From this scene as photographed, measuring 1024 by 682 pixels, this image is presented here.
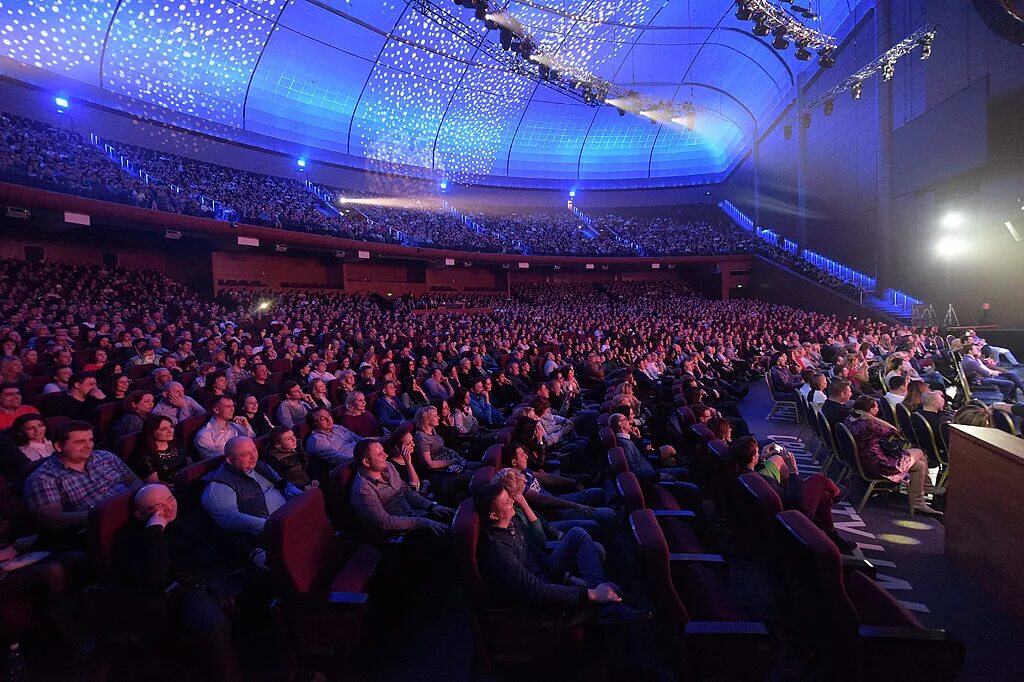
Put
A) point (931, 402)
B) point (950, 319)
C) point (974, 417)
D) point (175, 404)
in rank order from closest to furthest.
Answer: point (974, 417), point (175, 404), point (931, 402), point (950, 319)

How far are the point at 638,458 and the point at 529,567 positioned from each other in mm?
1708

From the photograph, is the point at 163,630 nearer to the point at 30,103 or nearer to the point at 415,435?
the point at 415,435

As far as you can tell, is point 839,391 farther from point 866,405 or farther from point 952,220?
point 952,220

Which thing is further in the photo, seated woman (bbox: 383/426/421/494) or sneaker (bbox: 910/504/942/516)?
sneaker (bbox: 910/504/942/516)

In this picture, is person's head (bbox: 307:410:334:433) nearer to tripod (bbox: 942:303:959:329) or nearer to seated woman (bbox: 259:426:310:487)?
seated woman (bbox: 259:426:310:487)

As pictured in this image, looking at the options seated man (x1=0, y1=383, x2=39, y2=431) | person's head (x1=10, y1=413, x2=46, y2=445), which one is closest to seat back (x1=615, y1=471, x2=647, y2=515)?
person's head (x1=10, y1=413, x2=46, y2=445)

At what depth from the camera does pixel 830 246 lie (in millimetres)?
20172

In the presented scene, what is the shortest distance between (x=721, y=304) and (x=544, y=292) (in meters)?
8.82

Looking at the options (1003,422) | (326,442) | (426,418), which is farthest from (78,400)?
(1003,422)

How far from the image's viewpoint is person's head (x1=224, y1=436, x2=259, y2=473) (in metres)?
2.71

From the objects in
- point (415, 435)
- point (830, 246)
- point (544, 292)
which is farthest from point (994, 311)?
point (544, 292)

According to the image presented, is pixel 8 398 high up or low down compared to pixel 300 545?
up

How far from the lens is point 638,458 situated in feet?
12.9

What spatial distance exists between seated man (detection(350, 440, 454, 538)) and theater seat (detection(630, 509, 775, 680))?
1.24 meters
